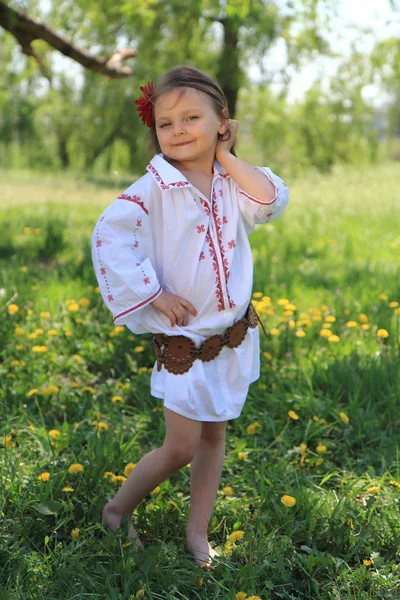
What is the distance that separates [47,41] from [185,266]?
4440 millimetres

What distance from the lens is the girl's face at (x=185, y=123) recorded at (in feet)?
6.86

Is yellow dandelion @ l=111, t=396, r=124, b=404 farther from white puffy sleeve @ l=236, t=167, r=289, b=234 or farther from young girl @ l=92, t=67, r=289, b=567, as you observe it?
white puffy sleeve @ l=236, t=167, r=289, b=234

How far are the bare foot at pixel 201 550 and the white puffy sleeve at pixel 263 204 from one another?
3.52 ft

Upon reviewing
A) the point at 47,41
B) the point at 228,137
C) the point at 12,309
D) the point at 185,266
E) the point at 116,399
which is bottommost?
the point at 116,399

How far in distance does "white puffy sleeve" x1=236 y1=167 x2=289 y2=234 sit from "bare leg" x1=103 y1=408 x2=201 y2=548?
2.30ft

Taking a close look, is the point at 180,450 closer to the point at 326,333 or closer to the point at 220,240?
the point at 220,240

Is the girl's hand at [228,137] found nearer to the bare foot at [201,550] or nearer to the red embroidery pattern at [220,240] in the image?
the red embroidery pattern at [220,240]

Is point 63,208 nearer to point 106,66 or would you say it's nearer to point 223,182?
point 106,66

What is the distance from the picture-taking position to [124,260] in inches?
78.7

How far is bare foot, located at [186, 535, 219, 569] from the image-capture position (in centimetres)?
211

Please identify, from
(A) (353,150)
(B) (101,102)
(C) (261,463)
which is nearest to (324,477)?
(C) (261,463)

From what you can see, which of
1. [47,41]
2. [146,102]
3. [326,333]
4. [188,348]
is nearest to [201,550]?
[188,348]

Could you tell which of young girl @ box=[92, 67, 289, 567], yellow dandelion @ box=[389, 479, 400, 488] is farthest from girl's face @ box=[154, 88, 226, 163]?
yellow dandelion @ box=[389, 479, 400, 488]

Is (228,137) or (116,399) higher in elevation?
(228,137)
